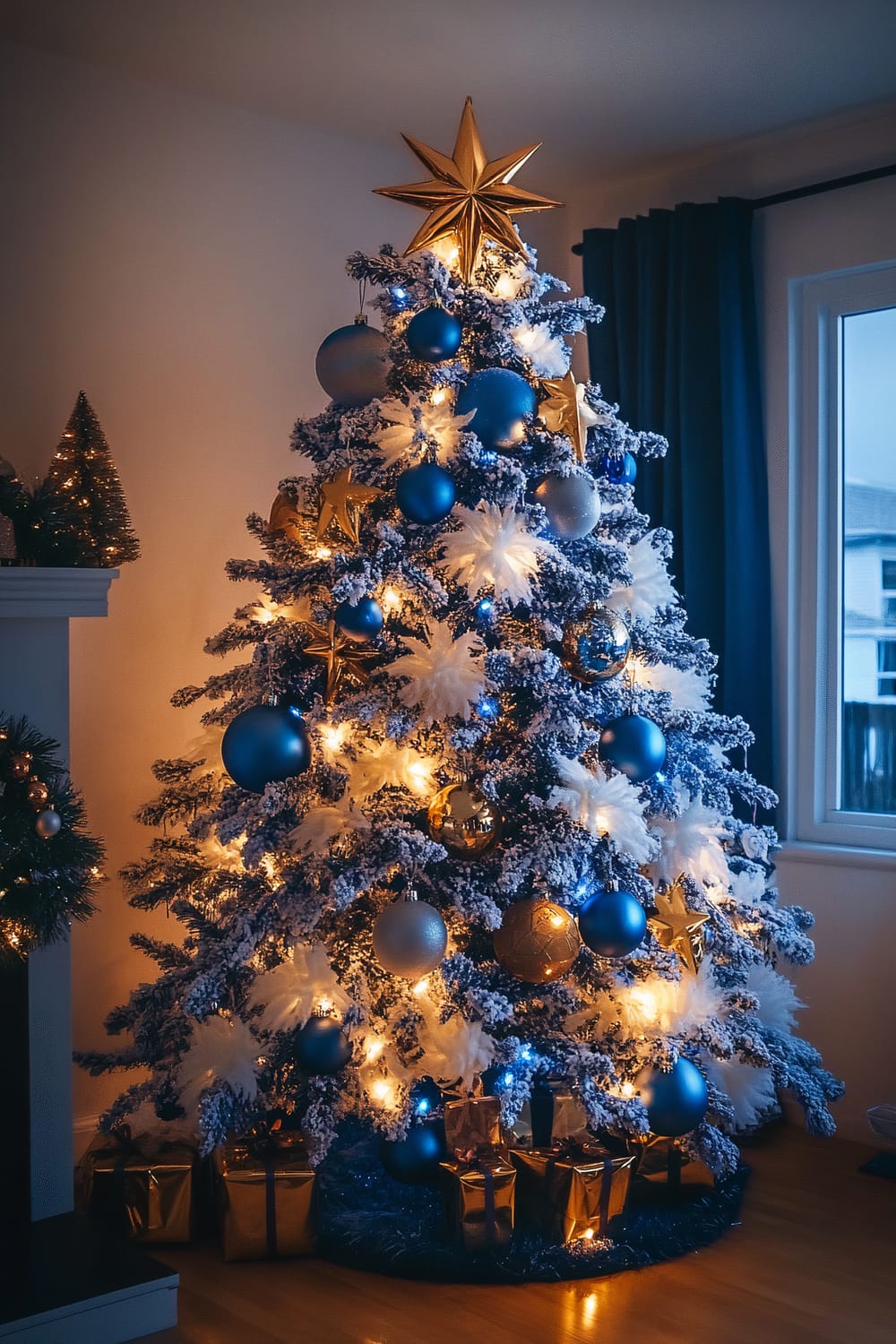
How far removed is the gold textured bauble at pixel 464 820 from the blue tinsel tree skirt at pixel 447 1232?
2.40ft

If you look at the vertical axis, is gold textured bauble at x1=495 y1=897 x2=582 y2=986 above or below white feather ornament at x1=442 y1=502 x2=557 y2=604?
below

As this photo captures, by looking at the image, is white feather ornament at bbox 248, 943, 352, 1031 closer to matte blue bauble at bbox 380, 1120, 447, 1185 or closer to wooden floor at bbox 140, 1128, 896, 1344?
matte blue bauble at bbox 380, 1120, 447, 1185

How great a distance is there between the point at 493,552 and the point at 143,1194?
4.74 feet

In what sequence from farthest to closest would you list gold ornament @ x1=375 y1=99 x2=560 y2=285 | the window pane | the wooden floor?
the window pane → gold ornament @ x1=375 y1=99 x2=560 y2=285 → the wooden floor

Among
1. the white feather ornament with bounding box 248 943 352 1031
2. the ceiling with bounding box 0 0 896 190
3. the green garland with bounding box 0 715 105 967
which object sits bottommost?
the white feather ornament with bounding box 248 943 352 1031

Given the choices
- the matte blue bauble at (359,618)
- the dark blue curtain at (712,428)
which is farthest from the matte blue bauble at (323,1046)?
the dark blue curtain at (712,428)

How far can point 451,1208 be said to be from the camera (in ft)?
8.04

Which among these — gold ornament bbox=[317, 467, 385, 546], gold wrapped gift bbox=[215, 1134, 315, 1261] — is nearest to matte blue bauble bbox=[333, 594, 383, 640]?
gold ornament bbox=[317, 467, 385, 546]

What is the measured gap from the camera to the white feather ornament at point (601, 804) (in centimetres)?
237

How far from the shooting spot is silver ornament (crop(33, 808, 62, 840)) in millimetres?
2059

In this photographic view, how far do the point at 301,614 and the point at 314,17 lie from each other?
1.29 meters

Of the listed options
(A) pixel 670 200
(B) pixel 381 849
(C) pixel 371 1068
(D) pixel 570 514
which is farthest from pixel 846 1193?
(A) pixel 670 200

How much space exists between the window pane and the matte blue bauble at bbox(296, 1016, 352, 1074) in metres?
1.64

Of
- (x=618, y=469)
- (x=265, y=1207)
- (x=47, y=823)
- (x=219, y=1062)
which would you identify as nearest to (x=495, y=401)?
(x=618, y=469)
